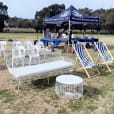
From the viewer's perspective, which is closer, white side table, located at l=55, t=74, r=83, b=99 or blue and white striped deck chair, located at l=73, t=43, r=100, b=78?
white side table, located at l=55, t=74, r=83, b=99

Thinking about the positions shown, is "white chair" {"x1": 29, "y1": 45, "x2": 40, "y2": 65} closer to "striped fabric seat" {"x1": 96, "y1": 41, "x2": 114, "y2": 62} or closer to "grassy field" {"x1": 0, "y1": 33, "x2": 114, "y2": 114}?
"grassy field" {"x1": 0, "y1": 33, "x2": 114, "y2": 114}

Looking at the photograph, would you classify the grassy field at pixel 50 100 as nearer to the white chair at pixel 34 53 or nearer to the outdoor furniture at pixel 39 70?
the outdoor furniture at pixel 39 70

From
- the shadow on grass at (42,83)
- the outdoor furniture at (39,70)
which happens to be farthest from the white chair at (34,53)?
the outdoor furniture at (39,70)

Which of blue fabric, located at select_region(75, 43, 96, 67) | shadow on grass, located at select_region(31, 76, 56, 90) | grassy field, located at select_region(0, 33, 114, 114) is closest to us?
grassy field, located at select_region(0, 33, 114, 114)

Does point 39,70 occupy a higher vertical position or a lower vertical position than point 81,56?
lower

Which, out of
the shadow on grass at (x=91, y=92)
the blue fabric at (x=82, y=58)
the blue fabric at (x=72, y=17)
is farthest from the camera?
the blue fabric at (x=72, y=17)

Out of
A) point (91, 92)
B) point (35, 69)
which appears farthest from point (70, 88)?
point (35, 69)

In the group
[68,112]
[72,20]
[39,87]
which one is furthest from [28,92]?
[72,20]

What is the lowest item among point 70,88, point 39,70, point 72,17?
point 70,88

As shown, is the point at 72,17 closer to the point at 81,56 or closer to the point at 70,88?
the point at 81,56

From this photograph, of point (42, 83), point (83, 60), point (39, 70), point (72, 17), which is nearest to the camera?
point (39, 70)

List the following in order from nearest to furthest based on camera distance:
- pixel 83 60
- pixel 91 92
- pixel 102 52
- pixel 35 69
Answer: pixel 91 92, pixel 35 69, pixel 83 60, pixel 102 52

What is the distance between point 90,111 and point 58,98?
2.82 feet

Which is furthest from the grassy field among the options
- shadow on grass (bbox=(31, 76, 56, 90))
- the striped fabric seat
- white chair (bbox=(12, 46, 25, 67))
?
the striped fabric seat
